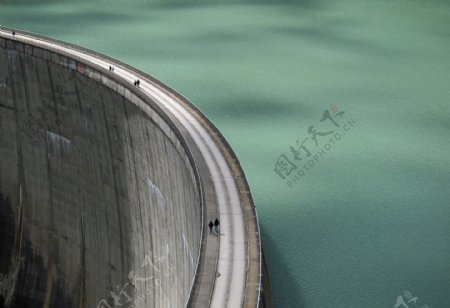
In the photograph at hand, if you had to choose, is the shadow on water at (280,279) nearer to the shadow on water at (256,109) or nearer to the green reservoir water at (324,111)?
the green reservoir water at (324,111)

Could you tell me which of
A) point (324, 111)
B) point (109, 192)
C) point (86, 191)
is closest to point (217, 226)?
point (109, 192)

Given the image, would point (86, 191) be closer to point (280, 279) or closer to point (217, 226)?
point (280, 279)

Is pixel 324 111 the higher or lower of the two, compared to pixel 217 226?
higher

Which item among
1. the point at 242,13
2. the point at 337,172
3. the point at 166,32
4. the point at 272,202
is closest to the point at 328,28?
the point at 242,13

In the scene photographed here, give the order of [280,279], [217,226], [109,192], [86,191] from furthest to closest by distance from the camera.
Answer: [86,191]
[109,192]
[280,279]
[217,226]

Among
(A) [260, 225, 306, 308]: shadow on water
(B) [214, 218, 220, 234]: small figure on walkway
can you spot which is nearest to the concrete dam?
(B) [214, 218, 220, 234]: small figure on walkway

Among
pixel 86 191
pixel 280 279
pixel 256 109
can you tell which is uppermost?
pixel 256 109
